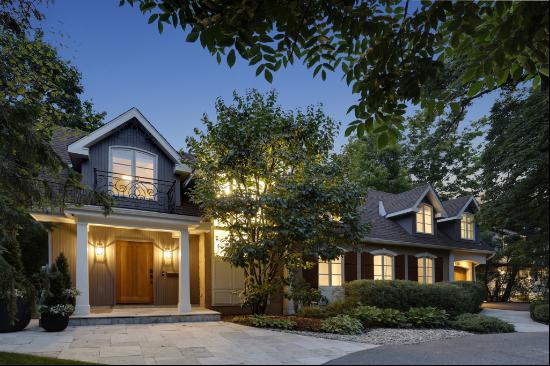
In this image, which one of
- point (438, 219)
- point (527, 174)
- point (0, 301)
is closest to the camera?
point (527, 174)

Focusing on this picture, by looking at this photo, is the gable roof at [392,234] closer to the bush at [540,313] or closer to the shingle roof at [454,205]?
the shingle roof at [454,205]

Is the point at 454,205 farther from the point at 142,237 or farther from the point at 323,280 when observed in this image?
the point at 142,237

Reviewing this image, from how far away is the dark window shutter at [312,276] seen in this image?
14.6 meters

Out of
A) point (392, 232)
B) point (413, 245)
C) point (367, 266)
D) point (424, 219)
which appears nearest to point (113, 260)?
point (367, 266)

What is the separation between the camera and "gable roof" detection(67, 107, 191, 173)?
12484 mm

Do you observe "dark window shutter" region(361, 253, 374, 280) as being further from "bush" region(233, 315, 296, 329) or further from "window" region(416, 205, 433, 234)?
"bush" region(233, 315, 296, 329)

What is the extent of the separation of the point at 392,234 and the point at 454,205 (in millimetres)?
3868

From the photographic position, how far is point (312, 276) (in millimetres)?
14789

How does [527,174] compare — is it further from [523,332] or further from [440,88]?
[440,88]

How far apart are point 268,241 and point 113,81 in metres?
7.57

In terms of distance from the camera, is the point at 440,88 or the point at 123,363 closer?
the point at 123,363

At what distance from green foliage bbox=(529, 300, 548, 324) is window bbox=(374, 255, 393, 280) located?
14.7 m

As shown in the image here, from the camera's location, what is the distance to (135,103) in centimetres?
1338

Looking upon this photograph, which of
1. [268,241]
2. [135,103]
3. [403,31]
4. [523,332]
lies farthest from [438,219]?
[523,332]
